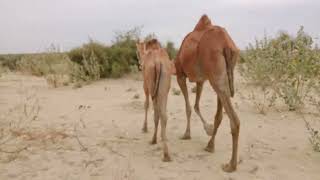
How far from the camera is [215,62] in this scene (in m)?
6.15

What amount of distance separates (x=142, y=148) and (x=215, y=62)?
71.4 inches

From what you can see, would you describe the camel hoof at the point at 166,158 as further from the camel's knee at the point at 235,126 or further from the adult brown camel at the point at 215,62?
the camel's knee at the point at 235,126

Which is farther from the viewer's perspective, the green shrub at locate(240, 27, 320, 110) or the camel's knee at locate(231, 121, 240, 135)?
the green shrub at locate(240, 27, 320, 110)

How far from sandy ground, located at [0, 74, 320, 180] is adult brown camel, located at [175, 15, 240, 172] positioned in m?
0.42

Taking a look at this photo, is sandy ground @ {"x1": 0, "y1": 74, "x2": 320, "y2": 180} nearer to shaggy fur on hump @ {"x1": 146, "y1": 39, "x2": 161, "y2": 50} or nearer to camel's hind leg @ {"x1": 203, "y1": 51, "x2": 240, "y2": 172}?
camel's hind leg @ {"x1": 203, "y1": 51, "x2": 240, "y2": 172}

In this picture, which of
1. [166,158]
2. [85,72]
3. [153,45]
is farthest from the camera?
[85,72]

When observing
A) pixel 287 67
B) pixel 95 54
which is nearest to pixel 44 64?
pixel 95 54

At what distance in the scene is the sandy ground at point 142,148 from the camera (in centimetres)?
595

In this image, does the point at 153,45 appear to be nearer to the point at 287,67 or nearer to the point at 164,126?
the point at 164,126

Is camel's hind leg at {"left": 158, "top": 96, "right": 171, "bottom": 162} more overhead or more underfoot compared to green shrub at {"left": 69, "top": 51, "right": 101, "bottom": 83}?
more underfoot

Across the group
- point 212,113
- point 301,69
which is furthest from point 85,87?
point 301,69

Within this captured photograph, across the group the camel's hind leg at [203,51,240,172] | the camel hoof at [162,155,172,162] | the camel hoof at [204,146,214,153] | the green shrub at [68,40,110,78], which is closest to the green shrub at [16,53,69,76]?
the green shrub at [68,40,110,78]

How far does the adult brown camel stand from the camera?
6008 millimetres

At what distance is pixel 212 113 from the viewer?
9703 millimetres
